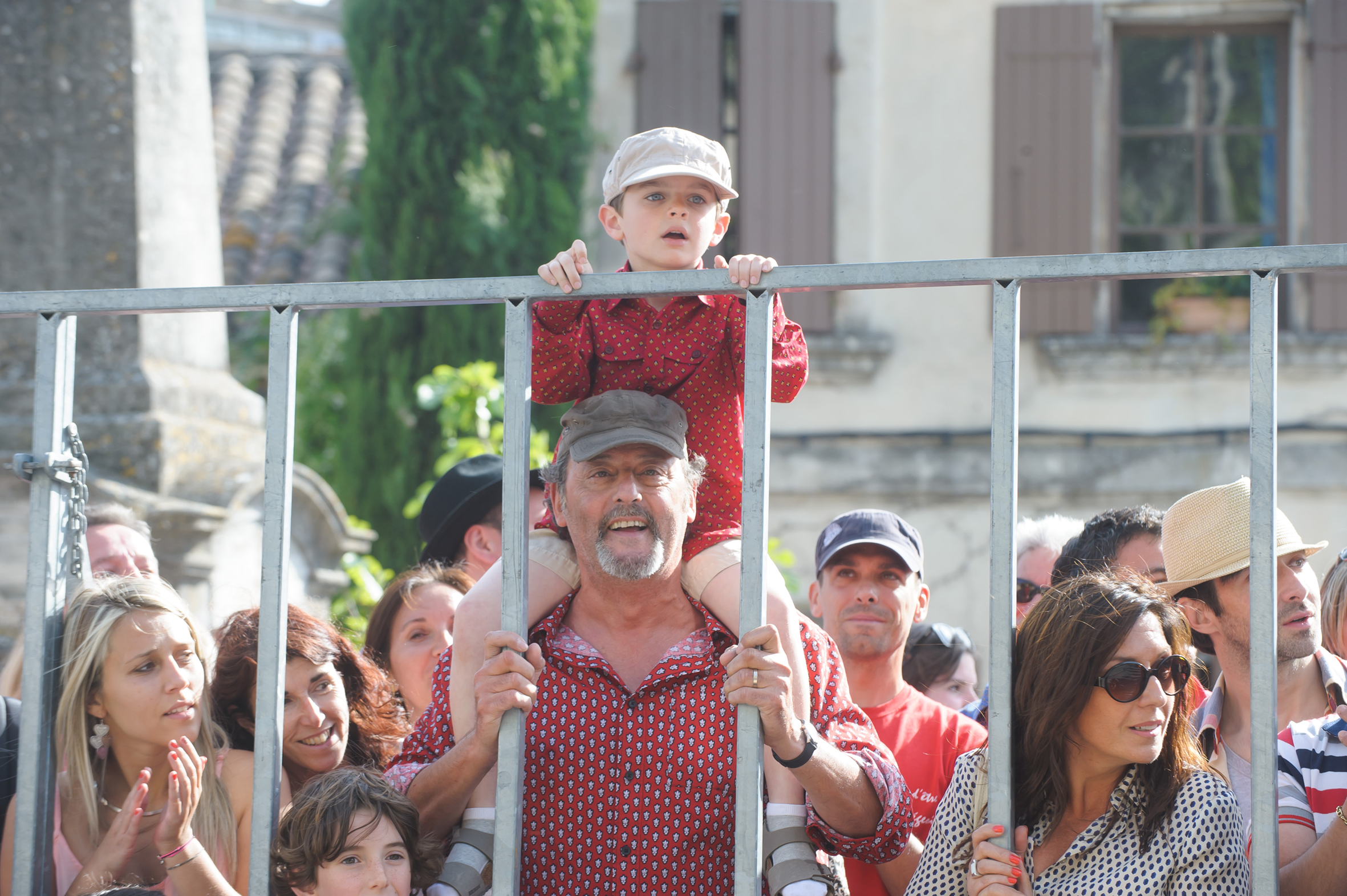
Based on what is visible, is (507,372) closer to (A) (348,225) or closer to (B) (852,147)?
(B) (852,147)

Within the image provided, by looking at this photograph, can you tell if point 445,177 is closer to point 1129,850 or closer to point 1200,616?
point 1200,616

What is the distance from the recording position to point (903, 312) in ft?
27.3

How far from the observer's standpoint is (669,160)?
262 centimetres

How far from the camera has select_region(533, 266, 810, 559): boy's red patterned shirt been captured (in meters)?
2.55

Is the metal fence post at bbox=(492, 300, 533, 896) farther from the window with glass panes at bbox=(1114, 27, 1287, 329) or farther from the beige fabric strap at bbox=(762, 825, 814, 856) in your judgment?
the window with glass panes at bbox=(1114, 27, 1287, 329)

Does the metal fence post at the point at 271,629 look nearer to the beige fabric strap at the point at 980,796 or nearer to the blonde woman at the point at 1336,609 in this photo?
the beige fabric strap at the point at 980,796

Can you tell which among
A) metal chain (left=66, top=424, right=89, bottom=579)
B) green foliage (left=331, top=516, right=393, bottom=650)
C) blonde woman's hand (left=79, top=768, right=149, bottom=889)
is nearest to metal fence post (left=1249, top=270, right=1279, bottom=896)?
blonde woman's hand (left=79, top=768, right=149, bottom=889)

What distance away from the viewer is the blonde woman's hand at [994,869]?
1.98 metres

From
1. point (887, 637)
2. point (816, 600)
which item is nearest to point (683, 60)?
point (816, 600)

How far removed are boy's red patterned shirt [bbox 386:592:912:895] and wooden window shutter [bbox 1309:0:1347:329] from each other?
6493 millimetres

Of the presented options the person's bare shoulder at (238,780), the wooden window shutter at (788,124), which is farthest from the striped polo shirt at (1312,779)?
the wooden window shutter at (788,124)

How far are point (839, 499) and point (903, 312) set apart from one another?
1183mm

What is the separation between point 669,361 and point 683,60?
621cm

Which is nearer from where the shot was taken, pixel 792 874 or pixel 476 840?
pixel 792 874
